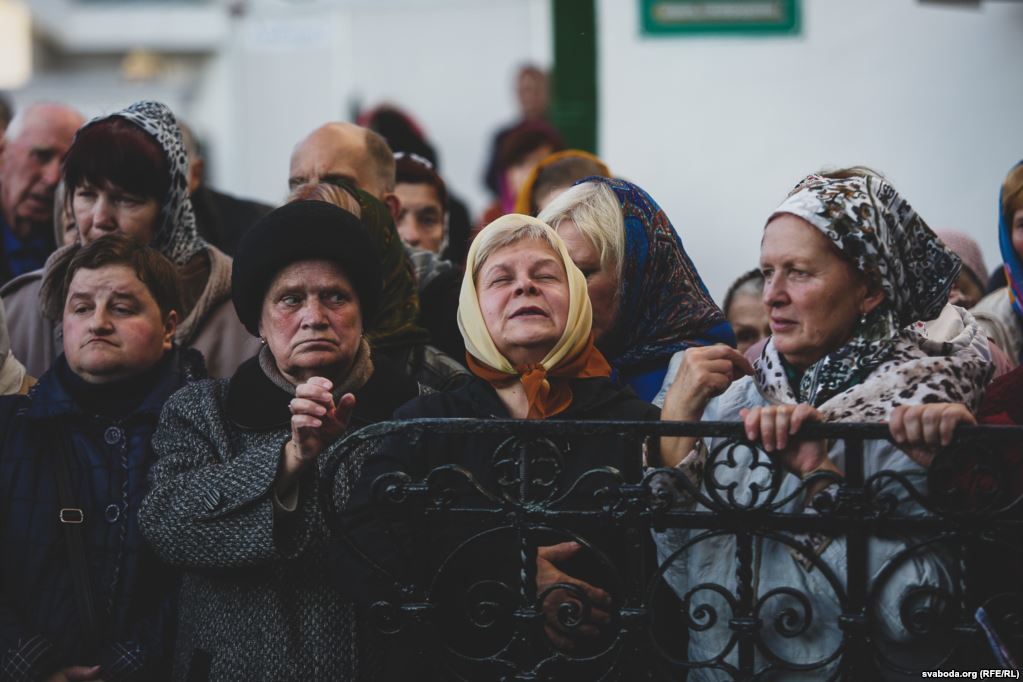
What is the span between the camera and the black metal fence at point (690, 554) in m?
3.06

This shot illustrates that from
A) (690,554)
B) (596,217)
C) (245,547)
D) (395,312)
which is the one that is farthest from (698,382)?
(395,312)

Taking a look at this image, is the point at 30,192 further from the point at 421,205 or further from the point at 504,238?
the point at 504,238

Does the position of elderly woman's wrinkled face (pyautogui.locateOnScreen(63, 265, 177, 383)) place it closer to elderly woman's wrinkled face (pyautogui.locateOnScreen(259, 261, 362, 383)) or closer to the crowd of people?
the crowd of people

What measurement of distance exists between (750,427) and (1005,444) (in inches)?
22.3

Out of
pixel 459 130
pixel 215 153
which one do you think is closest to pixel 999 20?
pixel 459 130

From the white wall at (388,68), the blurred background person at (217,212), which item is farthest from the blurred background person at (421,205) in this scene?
the white wall at (388,68)

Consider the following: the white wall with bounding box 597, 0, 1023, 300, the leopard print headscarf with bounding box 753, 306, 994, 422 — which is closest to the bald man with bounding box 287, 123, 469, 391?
the leopard print headscarf with bounding box 753, 306, 994, 422

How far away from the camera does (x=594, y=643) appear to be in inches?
133

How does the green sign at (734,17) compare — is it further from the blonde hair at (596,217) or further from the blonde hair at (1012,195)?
the blonde hair at (596,217)

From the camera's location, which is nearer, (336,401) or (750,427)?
(750,427)

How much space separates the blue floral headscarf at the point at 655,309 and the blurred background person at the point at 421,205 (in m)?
1.55

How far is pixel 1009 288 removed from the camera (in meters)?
4.66

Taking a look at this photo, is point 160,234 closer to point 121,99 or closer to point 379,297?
point 379,297

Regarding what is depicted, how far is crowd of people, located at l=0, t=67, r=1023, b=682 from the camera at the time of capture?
330cm
